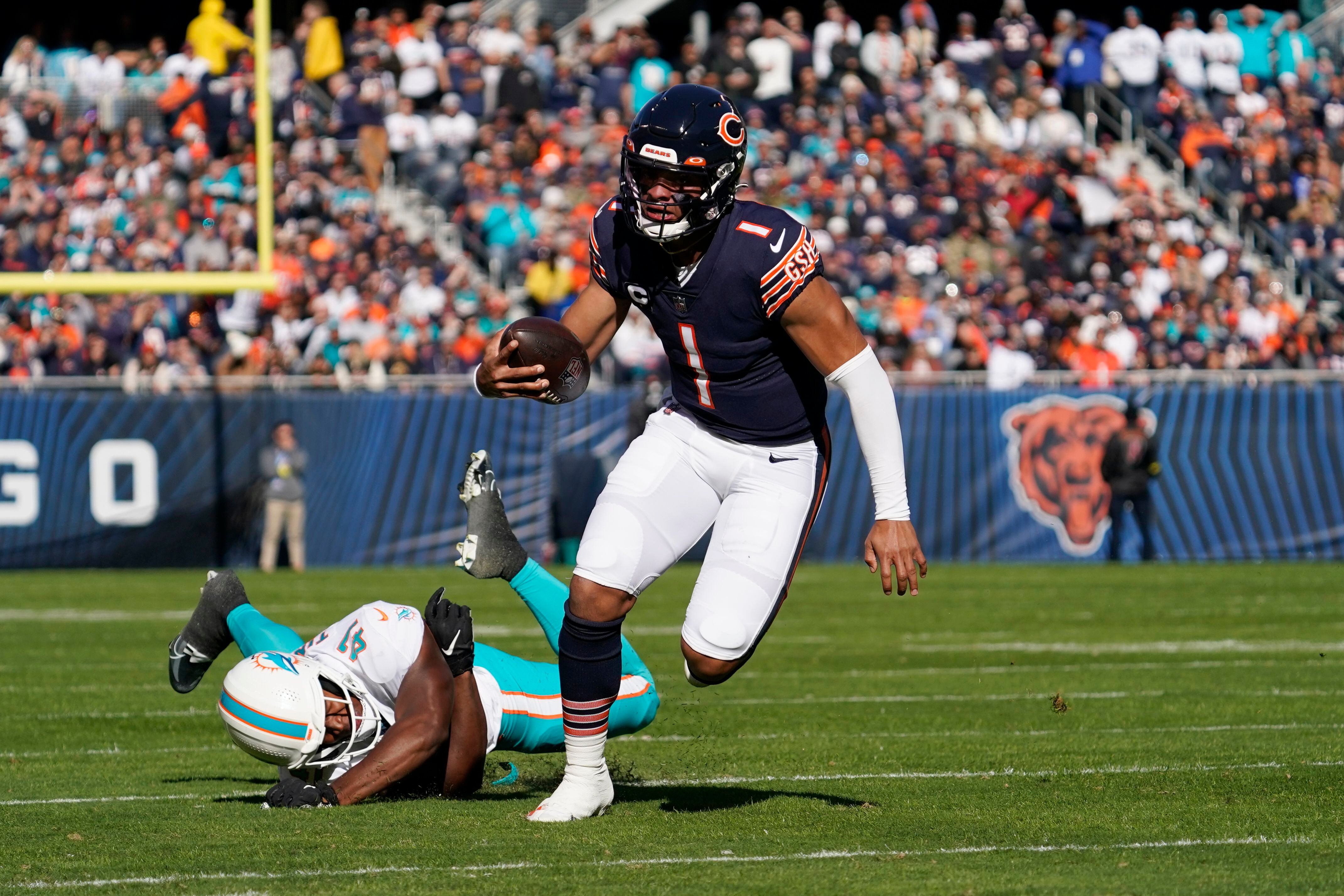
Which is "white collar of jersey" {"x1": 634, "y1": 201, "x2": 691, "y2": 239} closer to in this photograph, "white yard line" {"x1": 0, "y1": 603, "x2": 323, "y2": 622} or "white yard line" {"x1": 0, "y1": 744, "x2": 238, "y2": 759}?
"white yard line" {"x1": 0, "y1": 744, "x2": 238, "y2": 759}

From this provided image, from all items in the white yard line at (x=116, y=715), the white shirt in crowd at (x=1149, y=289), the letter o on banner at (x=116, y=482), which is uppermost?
the white yard line at (x=116, y=715)

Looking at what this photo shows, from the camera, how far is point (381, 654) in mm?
5562

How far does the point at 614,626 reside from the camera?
→ 16.8 ft

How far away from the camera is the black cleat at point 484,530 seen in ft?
18.6

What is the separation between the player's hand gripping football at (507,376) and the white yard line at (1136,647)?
5759 mm

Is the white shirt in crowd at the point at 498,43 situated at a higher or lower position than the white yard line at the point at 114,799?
higher

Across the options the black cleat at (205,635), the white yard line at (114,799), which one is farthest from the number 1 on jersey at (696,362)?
the white yard line at (114,799)

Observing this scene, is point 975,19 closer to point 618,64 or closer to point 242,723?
point 618,64

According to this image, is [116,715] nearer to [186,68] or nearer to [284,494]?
[186,68]

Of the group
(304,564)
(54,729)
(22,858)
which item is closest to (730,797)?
(22,858)

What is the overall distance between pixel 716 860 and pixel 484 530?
1.56 metres

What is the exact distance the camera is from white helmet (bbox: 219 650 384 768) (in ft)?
17.4

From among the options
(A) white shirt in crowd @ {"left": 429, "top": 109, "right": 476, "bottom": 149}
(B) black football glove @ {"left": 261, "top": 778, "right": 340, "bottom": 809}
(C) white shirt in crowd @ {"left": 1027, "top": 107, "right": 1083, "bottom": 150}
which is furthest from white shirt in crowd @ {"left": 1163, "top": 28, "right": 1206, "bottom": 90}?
(B) black football glove @ {"left": 261, "top": 778, "right": 340, "bottom": 809}

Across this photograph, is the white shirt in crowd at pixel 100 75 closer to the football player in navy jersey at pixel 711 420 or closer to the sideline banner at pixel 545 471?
the sideline banner at pixel 545 471
